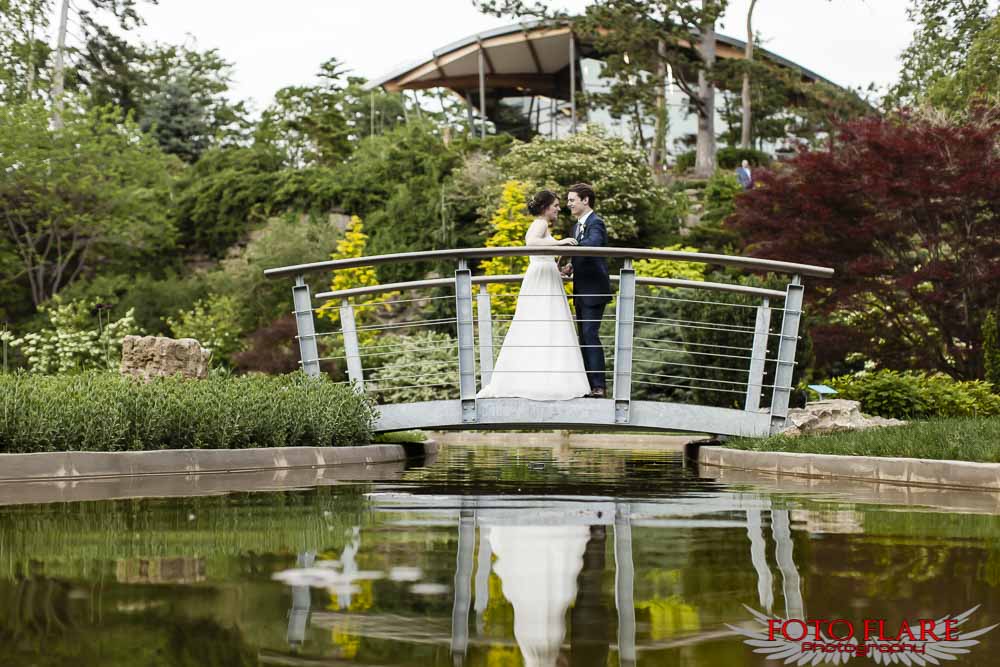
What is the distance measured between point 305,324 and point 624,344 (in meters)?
3.12

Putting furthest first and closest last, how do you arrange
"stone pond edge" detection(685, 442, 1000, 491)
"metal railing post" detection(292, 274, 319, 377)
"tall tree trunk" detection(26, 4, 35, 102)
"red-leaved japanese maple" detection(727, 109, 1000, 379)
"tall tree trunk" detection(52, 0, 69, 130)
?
"tall tree trunk" detection(26, 4, 35, 102) < "tall tree trunk" detection(52, 0, 69, 130) < "red-leaved japanese maple" detection(727, 109, 1000, 379) < "metal railing post" detection(292, 274, 319, 377) < "stone pond edge" detection(685, 442, 1000, 491)

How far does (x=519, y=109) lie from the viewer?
53625 millimetres

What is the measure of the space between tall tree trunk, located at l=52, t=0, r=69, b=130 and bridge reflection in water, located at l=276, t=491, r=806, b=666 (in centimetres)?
3086

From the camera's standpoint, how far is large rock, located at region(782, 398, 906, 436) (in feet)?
36.7

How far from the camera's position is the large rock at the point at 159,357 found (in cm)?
1301

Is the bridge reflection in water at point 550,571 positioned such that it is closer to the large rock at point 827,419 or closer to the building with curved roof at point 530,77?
the large rock at point 827,419

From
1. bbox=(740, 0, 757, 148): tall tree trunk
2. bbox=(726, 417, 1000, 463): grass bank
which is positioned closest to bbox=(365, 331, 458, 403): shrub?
bbox=(726, 417, 1000, 463): grass bank

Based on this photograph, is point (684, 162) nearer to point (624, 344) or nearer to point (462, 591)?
point (624, 344)

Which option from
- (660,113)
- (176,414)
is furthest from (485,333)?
(660,113)

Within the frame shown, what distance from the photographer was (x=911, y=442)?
9.01m

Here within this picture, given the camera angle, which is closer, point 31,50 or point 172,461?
point 172,461

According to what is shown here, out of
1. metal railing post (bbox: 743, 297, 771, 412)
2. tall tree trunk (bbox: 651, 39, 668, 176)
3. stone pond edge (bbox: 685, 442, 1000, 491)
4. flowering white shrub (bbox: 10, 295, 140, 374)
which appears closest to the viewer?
stone pond edge (bbox: 685, 442, 1000, 491)

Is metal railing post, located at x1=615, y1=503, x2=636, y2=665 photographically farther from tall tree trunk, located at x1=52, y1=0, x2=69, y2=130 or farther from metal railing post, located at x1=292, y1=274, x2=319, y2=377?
tall tree trunk, located at x1=52, y1=0, x2=69, y2=130

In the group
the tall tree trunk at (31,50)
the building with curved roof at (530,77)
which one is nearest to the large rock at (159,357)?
the tall tree trunk at (31,50)
